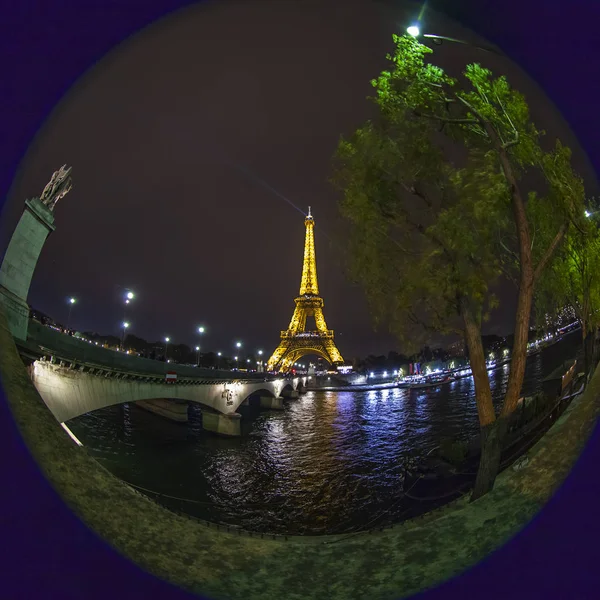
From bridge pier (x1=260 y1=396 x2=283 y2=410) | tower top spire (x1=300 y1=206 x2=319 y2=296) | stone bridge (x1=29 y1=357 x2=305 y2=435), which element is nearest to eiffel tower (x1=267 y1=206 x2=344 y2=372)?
tower top spire (x1=300 y1=206 x2=319 y2=296)

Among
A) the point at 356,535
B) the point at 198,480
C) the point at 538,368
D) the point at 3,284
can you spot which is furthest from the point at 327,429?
the point at 3,284

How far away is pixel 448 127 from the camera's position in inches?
176

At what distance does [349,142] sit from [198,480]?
14155 millimetres

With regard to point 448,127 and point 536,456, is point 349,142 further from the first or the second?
point 536,456

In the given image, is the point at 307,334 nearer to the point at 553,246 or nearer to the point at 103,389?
the point at 103,389

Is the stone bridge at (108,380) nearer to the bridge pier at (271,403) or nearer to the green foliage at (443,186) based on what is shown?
the green foliage at (443,186)

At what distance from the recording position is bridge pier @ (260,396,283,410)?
42.4 m

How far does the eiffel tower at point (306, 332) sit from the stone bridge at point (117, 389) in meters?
23.6

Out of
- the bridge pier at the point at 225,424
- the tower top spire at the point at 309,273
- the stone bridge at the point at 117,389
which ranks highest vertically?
the tower top spire at the point at 309,273

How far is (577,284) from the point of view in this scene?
4.84 m

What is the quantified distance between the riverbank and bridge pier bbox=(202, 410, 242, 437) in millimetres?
22975

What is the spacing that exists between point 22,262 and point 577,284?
7.07 meters

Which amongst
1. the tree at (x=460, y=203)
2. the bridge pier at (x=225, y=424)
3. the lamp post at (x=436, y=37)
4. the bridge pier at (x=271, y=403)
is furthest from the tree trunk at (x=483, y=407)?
the bridge pier at (x=271, y=403)

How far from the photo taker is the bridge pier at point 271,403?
4238 centimetres
